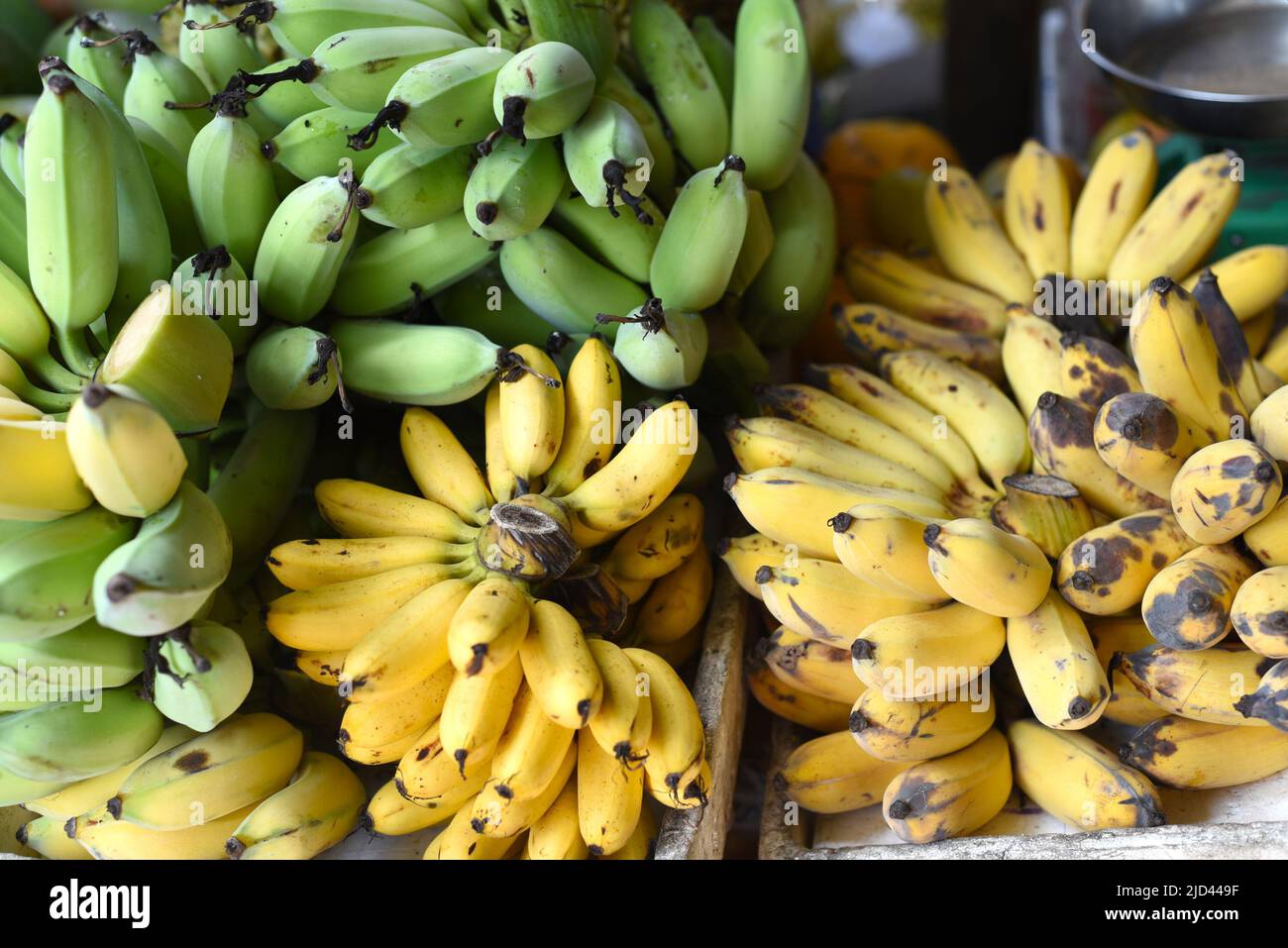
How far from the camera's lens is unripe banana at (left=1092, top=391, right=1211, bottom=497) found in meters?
1.13

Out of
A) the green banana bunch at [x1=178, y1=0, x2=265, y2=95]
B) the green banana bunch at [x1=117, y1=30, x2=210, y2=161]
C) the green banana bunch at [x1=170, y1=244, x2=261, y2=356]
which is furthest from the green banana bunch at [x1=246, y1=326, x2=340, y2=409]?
the green banana bunch at [x1=178, y1=0, x2=265, y2=95]

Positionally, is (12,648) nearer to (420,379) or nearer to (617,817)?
(420,379)

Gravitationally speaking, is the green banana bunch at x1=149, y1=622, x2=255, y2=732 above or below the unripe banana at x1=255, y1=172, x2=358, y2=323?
below

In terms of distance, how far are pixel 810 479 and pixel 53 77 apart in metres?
0.91

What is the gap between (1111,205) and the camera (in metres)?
1.67

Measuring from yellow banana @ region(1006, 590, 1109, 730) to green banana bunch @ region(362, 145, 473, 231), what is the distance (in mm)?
835

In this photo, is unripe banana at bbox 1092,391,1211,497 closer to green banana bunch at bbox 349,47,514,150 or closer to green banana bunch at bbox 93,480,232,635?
green banana bunch at bbox 349,47,514,150

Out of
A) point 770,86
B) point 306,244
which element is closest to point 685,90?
point 770,86

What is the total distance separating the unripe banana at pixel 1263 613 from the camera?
1.05m

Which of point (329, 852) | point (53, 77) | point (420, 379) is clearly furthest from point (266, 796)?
point (53, 77)

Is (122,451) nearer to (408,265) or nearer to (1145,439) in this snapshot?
(408,265)

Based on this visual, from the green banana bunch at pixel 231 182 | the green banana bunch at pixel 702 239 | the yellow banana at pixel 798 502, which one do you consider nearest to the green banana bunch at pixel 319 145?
the green banana bunch at pixel 231 182

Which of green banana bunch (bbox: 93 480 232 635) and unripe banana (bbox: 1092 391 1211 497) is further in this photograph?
unripe banana (bbox: 1092 391 1211 497)

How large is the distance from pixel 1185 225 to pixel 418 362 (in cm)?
113
